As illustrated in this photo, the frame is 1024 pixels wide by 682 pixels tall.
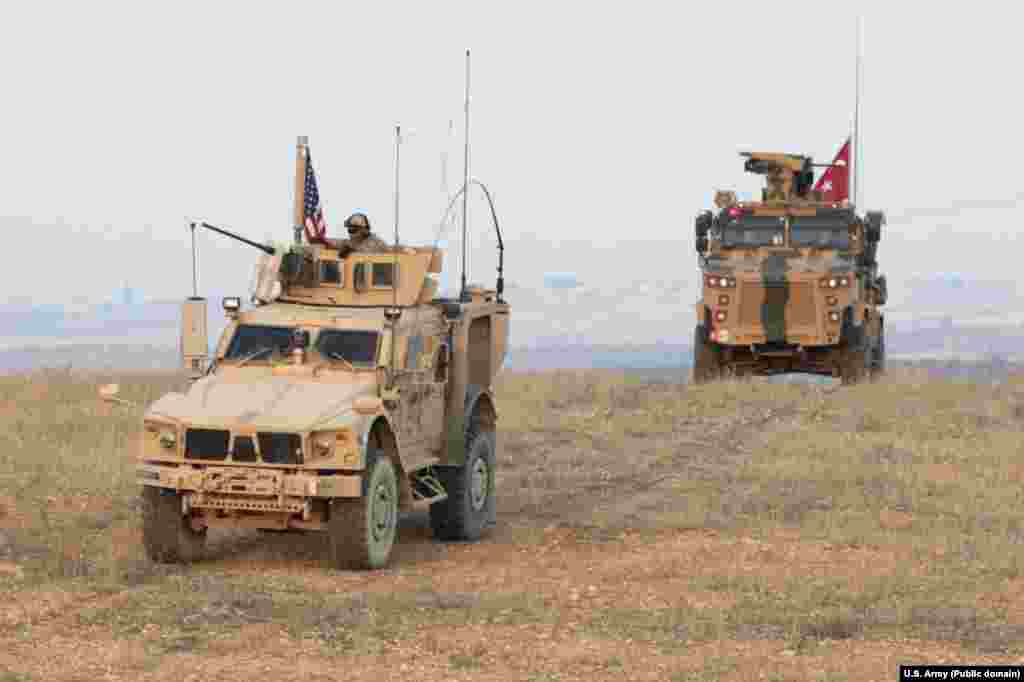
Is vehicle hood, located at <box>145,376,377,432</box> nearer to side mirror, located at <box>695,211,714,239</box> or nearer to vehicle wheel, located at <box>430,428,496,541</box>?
vehicle wheel, located at <box>430,428,496,541</box>

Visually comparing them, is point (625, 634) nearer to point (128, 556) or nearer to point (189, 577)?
point (189, 577)

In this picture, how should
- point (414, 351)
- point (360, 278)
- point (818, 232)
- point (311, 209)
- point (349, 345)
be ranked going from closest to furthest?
point (349, 345) < point (414, 351) < point (360, 278) < point (311, 209) < point (818, 232)

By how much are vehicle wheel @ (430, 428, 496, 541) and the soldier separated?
1.60 m

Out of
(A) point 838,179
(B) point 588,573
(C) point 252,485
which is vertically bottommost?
(B) point 588,573

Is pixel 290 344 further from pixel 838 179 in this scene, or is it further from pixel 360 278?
pixel 838 179

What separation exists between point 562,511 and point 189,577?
15.5ft

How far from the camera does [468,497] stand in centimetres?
1583

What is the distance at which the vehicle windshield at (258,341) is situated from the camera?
14914mm

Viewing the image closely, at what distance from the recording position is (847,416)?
24953 millimetres

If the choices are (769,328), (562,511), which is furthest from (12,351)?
(562,511)

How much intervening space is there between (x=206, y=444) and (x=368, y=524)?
1.18 metres

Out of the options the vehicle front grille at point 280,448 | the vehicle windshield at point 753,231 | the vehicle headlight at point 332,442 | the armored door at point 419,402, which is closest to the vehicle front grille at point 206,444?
the vehicle front grille at point 280,448

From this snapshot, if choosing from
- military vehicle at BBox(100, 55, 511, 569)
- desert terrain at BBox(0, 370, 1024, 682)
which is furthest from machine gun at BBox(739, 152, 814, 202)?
military vehicle at BBox(100, 55, 511, 569)

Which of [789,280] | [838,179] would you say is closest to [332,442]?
[789,280]
